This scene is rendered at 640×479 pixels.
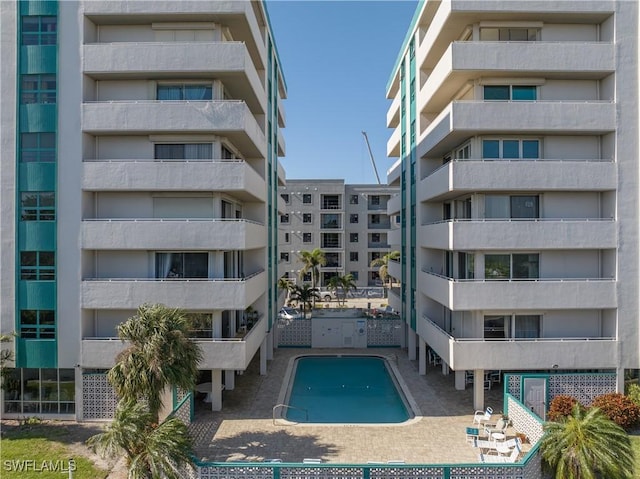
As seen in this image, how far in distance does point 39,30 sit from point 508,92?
67.9 ft

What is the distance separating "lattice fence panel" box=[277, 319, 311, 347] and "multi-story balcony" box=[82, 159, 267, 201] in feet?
50.6

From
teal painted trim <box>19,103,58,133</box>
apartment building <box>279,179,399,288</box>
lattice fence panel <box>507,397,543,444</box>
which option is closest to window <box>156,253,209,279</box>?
teal painted trim <box>19,103,58,133</box>

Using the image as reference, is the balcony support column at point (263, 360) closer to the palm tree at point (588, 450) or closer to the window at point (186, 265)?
the window at point (186, 265)

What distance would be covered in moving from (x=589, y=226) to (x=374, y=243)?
42.1 m

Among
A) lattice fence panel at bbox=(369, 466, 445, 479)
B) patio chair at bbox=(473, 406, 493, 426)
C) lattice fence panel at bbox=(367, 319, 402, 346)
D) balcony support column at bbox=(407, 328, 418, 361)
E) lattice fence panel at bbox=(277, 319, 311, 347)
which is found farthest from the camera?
lattice fence panel at bbox=(277, 319, 311, 347)

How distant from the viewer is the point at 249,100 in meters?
23.0

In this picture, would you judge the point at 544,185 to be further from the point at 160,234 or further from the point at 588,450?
the point at 160,234

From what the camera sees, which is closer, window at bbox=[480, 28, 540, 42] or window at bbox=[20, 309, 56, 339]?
window at bbox=[20, 309, 56, 339]

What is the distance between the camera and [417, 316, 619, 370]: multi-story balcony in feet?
59.9

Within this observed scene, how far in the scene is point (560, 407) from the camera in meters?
17.2

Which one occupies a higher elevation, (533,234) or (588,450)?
(533,234)

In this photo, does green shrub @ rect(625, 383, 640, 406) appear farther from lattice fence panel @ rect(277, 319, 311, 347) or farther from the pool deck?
lattice fence panel @ rect(277, 319, 311, 347)

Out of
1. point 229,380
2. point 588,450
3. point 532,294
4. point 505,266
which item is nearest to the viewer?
point 588,450

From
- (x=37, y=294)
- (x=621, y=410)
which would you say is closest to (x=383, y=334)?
(x=621, y=410)
